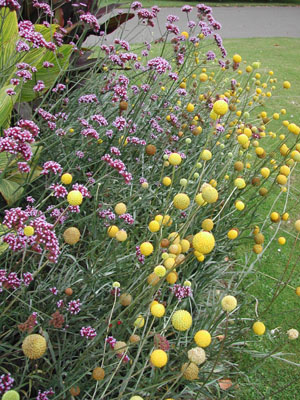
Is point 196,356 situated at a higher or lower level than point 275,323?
higher

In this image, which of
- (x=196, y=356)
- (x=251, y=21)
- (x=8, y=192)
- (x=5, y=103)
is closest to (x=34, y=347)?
(x=196, y=356)

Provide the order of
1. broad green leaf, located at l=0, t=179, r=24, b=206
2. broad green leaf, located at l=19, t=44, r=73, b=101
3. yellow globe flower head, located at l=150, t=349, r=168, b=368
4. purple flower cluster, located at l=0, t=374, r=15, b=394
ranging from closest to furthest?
yellow globe flower head, located at l=150, t=349, r=168, b=368, purple flower cluster, located at l=0, t=374, r=15, b=394, broad green leaf, located at l=0, t=179, r=24, b=206, broad green leaf, located at l=19, t=44, r=73, b=101

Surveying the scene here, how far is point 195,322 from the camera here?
74.7 inches

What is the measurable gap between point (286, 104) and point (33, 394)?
533 centimetres

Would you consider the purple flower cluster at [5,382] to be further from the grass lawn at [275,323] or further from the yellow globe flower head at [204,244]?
the grass lawn at [275,323]

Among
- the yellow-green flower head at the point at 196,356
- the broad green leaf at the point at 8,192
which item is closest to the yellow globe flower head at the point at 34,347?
the yellow-green flower head at the point at 196,356

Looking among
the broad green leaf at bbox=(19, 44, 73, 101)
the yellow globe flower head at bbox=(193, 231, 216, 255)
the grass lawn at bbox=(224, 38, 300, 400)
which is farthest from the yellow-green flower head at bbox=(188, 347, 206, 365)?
the broad green leaf at bbox=(19, 44, 73, 101)

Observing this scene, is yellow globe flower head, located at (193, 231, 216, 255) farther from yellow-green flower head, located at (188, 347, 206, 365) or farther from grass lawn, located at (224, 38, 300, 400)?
grass lawn, located at (224, 38, 300, 400)

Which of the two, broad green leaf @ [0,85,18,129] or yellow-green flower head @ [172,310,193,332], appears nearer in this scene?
yellow-green flower head @ [172,310,193,332]

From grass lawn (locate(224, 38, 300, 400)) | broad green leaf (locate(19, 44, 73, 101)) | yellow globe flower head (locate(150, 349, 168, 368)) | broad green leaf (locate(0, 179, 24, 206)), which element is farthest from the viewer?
broad green leaf (locate(19, 44, 73, 101))

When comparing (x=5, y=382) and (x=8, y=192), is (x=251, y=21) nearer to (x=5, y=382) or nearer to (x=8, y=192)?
(x=8, y=192)

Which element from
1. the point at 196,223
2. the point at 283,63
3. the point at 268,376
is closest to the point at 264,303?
the point at 268,376

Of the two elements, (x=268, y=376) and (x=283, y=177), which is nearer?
(x=283, y=177)

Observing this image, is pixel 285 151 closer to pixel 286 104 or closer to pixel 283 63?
pixel 286 104
